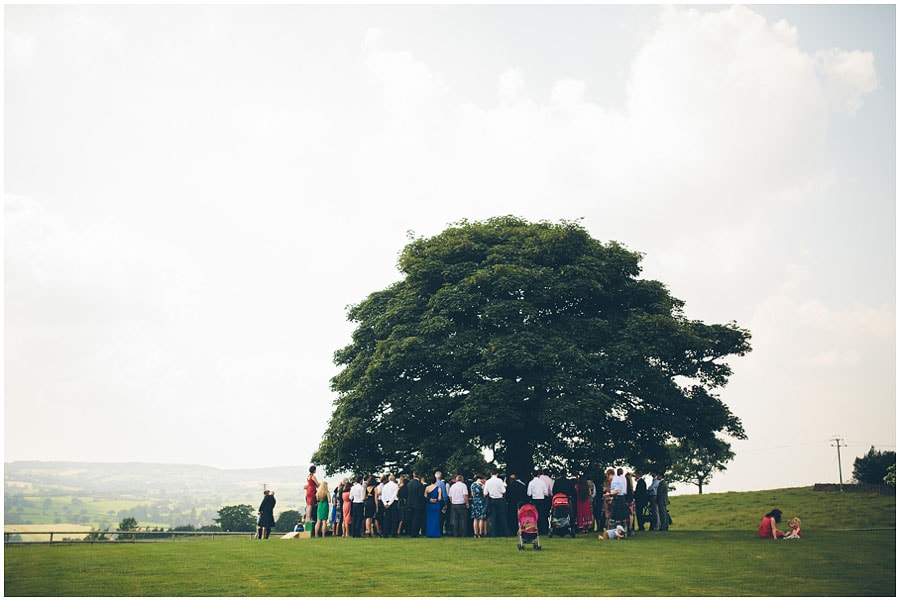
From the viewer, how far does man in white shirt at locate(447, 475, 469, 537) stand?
27234 millimetres

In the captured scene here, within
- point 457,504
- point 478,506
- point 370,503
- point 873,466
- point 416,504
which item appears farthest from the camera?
point 873,466

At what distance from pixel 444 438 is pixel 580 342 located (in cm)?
671

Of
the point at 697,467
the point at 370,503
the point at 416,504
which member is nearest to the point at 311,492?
the point at 370,503

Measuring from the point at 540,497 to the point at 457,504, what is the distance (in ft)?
9.42

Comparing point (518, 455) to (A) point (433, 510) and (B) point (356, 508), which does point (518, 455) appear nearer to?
(A) point (433, 510)

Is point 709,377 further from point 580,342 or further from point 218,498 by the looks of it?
point 218,498

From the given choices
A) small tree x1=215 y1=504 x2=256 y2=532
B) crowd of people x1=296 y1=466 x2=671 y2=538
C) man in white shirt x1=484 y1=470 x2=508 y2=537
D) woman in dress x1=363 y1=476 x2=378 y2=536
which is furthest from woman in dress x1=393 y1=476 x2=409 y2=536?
small tree x1=215 y1=504 x2=256 y2=532

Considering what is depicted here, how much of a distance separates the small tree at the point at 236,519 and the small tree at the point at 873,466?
231ft

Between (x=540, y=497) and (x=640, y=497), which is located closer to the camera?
(x=540, y=497)

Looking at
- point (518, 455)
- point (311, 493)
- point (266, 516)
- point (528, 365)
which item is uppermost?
point (528, 365)

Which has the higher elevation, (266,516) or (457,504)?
(457,504)

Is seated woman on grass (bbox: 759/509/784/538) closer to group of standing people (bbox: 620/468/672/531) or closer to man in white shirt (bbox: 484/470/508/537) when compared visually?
group of standing people (bbox: 620/468/672/531)

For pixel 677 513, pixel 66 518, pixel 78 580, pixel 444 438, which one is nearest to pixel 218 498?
pixel 66 518

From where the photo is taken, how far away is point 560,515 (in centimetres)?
2614
